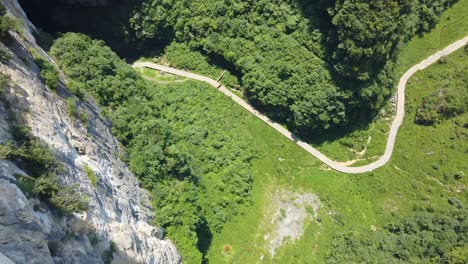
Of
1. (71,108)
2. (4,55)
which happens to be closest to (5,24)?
(4,55)

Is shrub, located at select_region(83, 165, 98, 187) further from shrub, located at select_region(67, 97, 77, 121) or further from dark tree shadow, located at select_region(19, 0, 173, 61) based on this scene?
dark tree shadow, located at select_region(19, 0, 173, 61)

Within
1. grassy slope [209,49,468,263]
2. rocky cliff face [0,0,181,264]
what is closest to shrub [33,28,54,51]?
rocky cliff face [0,0,181,264]

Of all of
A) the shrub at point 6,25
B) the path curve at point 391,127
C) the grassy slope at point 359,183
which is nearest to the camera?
the shrub at point 6,25

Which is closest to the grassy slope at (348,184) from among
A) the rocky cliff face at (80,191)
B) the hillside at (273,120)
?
the hillside at (273,120)

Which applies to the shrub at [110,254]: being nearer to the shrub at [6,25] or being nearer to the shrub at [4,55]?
the shrub at [4,55]

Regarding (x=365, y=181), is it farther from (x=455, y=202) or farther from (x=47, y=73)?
(x=47, y=73)

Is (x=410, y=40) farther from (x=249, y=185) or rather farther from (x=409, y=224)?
(x=249, y=185)

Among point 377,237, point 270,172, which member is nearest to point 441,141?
point 377,237
